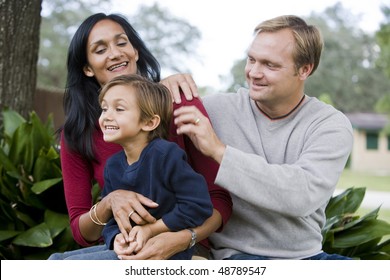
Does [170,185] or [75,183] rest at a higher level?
[170,185]

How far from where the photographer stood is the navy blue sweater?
8.47 feet

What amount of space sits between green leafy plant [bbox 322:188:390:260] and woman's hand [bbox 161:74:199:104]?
60.8 inches

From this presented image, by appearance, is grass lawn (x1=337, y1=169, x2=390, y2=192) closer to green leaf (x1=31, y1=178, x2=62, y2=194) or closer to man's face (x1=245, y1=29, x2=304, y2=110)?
green leaf (x1=31, y1=178, x2=62, y2=194)

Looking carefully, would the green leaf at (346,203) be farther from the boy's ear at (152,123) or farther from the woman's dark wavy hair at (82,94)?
the boy's ear at (152,123)

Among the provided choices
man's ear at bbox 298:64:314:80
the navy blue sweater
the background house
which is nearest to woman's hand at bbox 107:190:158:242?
the navy blue sweater

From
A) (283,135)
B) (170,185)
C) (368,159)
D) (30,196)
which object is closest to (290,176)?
(283,135)

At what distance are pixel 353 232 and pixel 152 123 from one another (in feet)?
7.24

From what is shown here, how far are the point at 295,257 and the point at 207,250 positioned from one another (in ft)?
1.43

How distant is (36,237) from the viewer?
13.2 feet

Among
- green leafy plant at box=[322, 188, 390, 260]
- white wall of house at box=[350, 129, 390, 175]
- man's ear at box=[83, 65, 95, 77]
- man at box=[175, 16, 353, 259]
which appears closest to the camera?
man at box=[175, 16, 353, 259]

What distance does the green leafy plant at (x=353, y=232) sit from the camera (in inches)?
167

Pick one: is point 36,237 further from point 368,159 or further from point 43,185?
point 368,159

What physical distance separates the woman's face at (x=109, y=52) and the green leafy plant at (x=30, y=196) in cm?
118
